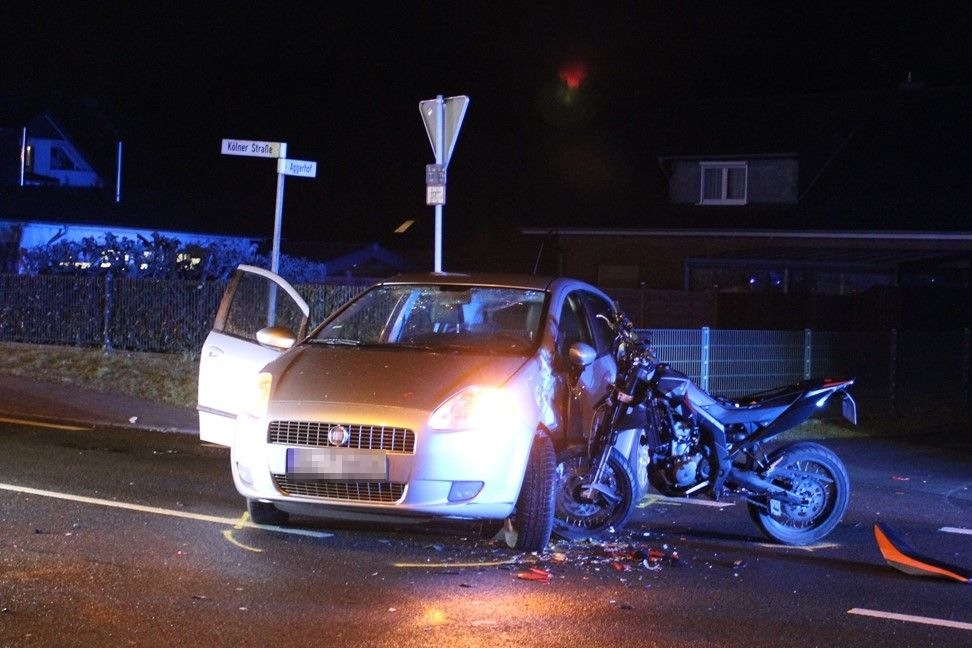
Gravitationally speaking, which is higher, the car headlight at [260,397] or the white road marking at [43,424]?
the car headlight at [260,397]

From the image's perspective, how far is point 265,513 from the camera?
332 inches

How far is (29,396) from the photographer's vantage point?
16.7m

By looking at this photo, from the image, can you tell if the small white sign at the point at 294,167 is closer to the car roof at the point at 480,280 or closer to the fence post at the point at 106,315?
the car roof at the point at 480,280

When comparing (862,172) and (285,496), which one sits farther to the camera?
(862,172)

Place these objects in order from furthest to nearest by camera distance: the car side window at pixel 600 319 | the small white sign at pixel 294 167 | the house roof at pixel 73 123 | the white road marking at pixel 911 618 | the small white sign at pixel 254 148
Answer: the house roof at pixel 73 123 → the small white sign at pixel 294 167 → the small white sign at pixel 254 148 → the car side window at pixel 600 319 → the white road marking at pixel 911 618

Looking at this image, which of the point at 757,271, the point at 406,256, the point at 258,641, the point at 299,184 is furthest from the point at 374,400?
the point at 299,184

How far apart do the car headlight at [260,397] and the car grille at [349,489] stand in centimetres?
47

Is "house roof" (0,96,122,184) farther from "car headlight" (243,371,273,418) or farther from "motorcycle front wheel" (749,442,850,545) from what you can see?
"motorcycle front wheel" (749,442,850,545)

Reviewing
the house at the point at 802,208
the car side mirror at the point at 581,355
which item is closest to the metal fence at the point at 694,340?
the car side mirror at the point at 581,355

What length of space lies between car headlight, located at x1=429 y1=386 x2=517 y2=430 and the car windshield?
0.94m

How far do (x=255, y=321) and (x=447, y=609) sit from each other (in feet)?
18.5

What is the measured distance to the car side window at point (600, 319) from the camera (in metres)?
9.34

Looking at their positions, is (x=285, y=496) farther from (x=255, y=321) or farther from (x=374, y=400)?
(x=255, y=321)

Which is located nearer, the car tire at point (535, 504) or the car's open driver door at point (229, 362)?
the car tire at point (535, 504)
